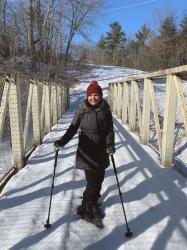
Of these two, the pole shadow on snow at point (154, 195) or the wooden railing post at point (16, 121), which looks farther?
the wooden railing post at point (16, 121)

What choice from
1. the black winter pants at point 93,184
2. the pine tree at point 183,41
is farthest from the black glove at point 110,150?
the pine tree at point 183,41

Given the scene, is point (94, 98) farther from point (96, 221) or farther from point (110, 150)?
point (96, 221)

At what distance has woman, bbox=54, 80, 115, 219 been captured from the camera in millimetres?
4434

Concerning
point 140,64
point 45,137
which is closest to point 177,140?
point 45,137

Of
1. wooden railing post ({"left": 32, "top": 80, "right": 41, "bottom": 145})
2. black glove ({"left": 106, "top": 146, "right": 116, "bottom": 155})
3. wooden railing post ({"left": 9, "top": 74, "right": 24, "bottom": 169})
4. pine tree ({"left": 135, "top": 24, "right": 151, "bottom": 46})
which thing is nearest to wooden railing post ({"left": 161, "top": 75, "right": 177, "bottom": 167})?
black glove ({"left": 106, "top": 146, "right": 116, "bottom": 155})

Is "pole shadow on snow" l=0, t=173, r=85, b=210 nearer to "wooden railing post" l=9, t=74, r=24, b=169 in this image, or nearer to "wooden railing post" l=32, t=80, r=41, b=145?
"wooden railing post" l=9, t=74, r=24, b=169

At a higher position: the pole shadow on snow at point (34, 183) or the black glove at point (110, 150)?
the black glove at point (110, 150)

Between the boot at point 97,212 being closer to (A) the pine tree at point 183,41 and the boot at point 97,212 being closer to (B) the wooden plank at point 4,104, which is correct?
(B) the wooden plank at point 4,104

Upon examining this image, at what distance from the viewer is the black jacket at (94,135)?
4.44m

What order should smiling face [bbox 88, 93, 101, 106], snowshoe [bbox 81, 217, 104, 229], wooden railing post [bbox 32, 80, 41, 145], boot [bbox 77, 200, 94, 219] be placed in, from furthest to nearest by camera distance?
wooden railing post [bbox 32, 80, 41, 145]
boot [bbox 77, 200, 94, 219]
smiling face [bbox 88, 93, 101, 106]
snowshoe [bbox 81, 217, 104, 229]

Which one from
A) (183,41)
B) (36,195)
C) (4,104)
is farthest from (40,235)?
(183,41)

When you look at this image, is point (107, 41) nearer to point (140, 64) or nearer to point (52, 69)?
point (140, 64)

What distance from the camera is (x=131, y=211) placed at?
15.4 ft

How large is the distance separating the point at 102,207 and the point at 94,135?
0.91 metres
